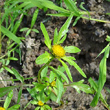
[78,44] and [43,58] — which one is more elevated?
[43,58]

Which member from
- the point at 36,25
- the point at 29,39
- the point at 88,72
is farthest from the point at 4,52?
the point at 88,72

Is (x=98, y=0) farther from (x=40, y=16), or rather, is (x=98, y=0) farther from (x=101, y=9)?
(x=40, y=16)

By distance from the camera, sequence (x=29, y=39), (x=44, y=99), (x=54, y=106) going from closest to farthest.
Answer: (x=44, y=99), (x=54, y=106), (x=29, y=39)

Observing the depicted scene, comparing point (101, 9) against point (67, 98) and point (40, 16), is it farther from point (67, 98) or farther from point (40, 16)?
point (67, 98)

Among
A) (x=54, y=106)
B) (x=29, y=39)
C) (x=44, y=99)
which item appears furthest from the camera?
(x=29, y=39)

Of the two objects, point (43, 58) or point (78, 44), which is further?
point (78, 44)

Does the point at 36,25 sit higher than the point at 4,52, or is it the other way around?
the point at 36,25

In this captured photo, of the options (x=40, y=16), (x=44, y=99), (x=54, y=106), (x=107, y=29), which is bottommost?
(x=54, y=106)

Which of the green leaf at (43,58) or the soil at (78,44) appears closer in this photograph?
the green leaf at (43,58)

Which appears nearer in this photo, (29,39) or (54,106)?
(54,106)

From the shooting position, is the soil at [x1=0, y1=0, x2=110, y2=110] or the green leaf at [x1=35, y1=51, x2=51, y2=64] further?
the soil at [x1=0, y1=0, x2=110, y2=110]
